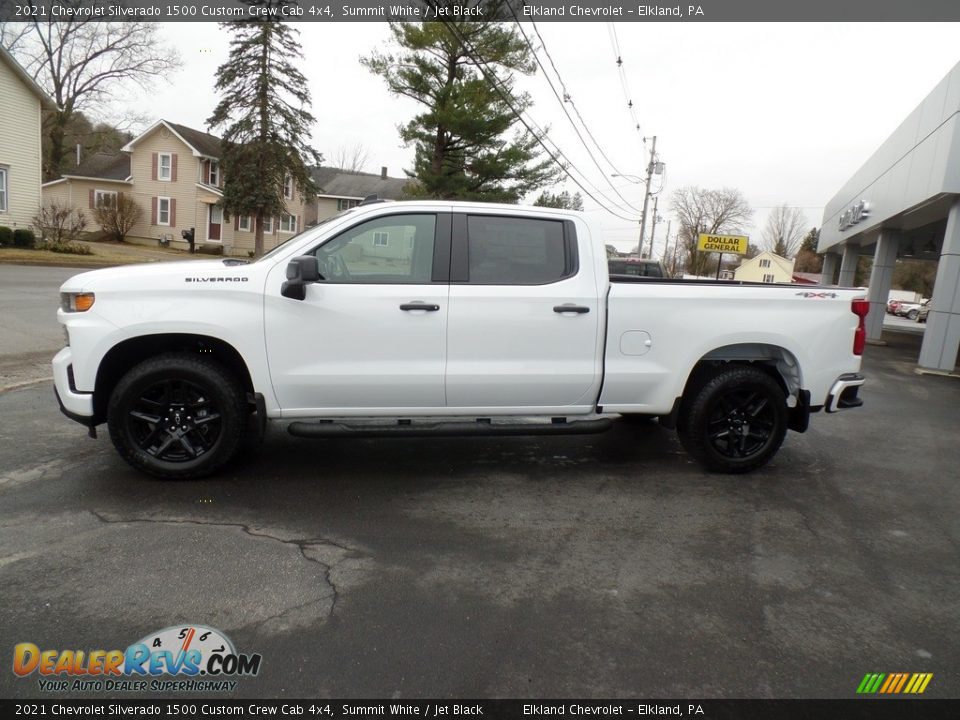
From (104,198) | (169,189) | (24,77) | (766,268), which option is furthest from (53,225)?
(766,268)

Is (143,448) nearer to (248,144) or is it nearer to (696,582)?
(696,582)

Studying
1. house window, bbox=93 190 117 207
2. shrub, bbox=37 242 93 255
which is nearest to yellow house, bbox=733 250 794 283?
house window, bbox=93 190 117 207

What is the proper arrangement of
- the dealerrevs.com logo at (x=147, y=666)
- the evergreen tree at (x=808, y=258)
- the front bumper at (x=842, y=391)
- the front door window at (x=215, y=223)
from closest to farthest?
the dealerrevs.com logo at (x=147, y=666), the front bumper at (x=842, y=391), the front door window at (x=215, y=223), the evergreen tree at (x=808, y=258)

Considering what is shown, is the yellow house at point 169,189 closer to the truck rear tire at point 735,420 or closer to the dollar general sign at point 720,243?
the dollar general sign at point 720,243

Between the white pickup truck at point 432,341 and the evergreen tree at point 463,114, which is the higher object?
the evergreen tree at point 463,114

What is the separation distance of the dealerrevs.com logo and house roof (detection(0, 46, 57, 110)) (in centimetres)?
3088

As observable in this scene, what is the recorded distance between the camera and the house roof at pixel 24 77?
25594 millimetres

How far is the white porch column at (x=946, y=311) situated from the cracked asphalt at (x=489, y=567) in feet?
28.8

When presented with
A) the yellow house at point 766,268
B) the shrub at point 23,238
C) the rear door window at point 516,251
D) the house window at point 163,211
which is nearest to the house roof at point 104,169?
the house window at point 163,211

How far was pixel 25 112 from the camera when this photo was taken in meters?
27.3

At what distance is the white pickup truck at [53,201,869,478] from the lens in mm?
4434

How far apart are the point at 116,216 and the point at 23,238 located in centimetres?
1450

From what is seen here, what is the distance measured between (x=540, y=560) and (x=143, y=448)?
Result: 9.43 ft

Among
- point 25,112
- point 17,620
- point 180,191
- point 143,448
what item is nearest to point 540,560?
point 17,620
